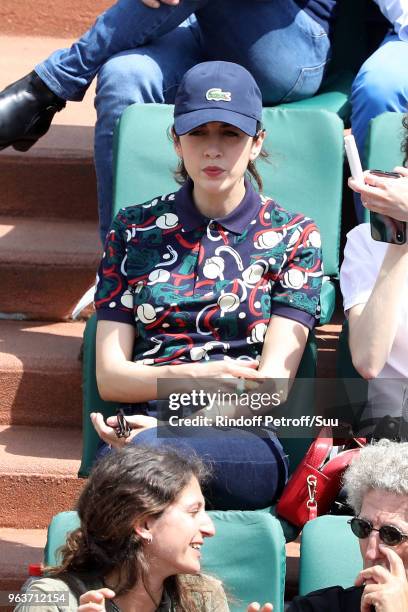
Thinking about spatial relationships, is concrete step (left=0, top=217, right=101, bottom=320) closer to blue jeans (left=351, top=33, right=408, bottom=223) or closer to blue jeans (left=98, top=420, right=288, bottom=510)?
blue jeans (left=351, top=33, right=408, bottom=223)

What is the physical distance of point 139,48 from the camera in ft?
11.5

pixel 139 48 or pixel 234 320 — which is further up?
pixel 139 48

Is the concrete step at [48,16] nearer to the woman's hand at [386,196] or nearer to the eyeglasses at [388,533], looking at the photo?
the woman's hand at [386,196]

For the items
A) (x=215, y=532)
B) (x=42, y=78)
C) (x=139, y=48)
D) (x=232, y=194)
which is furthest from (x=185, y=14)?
(x=215, y=532)

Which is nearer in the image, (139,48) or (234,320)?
(234,320)

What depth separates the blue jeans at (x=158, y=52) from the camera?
343cm

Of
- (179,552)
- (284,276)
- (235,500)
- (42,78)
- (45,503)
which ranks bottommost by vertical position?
(45,503)

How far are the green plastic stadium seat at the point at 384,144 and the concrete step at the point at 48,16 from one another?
6.30 feet

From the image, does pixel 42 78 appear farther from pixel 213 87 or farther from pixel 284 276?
pixel 284 276

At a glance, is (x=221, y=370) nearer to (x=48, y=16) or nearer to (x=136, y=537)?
(x=136, y=537)

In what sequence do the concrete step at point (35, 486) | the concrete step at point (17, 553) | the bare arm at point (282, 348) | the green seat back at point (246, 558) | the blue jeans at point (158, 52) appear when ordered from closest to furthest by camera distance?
the green seat back at point (246, 558) < the bare arm at point (282, 348) < the concrete step at point (17, 553) < the concrete step at point (35, 486) < the blue jeans at point (158, 52)

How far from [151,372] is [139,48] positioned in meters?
1.15

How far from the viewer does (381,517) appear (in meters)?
2.13

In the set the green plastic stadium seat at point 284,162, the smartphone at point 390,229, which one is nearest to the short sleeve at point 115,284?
the green plastic stadium seat at point 284,162
